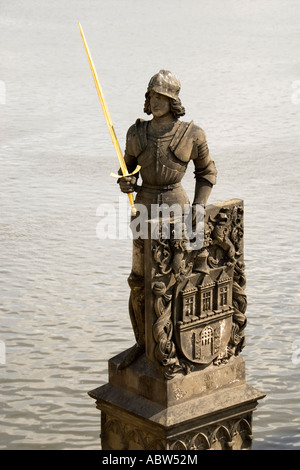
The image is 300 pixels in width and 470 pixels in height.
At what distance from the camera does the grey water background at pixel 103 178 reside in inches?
597

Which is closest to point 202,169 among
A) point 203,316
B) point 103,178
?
point 203,316

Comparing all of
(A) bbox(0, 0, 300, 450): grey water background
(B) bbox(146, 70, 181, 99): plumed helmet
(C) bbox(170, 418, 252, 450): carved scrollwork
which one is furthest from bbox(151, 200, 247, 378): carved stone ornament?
(A) bbox(0, 0, 300, 450): grey water background

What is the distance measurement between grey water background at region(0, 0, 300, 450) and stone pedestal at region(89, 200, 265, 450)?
1.08 m

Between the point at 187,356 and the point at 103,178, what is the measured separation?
10275 millimetres

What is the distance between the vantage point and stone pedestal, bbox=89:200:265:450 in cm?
1230

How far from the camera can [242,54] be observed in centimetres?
3081

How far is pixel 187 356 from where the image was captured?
12523 millimetres

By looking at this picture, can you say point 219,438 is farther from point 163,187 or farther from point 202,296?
point 163,187

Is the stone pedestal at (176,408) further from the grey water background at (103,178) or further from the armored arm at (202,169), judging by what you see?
the armored arm at (202,169)

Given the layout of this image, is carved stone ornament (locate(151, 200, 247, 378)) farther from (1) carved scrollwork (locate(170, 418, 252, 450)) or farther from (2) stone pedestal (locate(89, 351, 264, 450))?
(1) carved scrollwork (locate(170, 418, 252, 450))

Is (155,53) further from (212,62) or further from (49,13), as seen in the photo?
(49,13)

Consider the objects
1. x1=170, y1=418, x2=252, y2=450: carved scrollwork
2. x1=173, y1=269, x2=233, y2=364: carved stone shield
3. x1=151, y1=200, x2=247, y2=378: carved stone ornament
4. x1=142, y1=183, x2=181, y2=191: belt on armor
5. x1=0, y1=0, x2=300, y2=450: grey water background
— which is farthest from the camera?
x1=0, y1=0, x2=300, y2=450: grey water background

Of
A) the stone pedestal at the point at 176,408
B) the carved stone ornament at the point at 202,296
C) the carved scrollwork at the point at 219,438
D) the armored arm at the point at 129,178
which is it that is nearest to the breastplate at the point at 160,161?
the armored arm at the point at 129,178

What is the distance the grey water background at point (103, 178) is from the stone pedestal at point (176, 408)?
88cm
